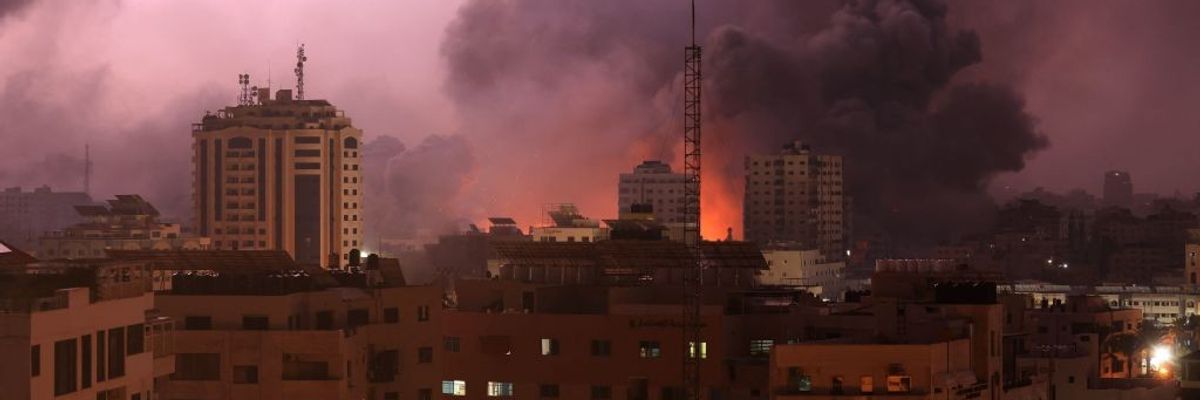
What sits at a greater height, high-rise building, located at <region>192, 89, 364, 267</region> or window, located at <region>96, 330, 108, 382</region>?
high-rise building, located at <region>192, 89, 364, 267</region>

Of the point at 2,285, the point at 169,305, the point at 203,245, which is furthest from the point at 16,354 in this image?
the point at 203,245

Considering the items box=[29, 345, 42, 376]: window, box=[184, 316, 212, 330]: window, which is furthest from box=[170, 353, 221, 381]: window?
box=[29, 345, 42, 376]: window

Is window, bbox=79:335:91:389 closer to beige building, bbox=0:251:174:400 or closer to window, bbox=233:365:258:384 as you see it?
beige building, bbox=0:251:174:400

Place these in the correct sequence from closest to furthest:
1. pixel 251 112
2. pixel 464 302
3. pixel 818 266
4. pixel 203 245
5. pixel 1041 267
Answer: pixel 464 302, pixel 203 245, pixel 251 112, pixel 818 266, pixel 1041 267

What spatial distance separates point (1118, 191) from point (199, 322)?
11905cm

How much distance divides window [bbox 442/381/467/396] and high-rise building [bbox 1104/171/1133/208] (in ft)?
360

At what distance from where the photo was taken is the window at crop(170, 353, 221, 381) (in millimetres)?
32062

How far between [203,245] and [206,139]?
19.9 feet

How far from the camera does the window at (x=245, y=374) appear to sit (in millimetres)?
32062

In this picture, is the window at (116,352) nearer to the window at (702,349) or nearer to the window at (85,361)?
the window at (85,361)

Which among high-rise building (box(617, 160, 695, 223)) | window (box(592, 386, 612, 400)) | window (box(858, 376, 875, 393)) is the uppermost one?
high-rise building (box(617, 160, 695, 223))

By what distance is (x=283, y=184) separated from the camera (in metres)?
86.2

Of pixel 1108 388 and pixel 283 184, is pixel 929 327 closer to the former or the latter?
pixel 1108 388

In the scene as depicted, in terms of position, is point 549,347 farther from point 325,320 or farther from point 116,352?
point 116,352
